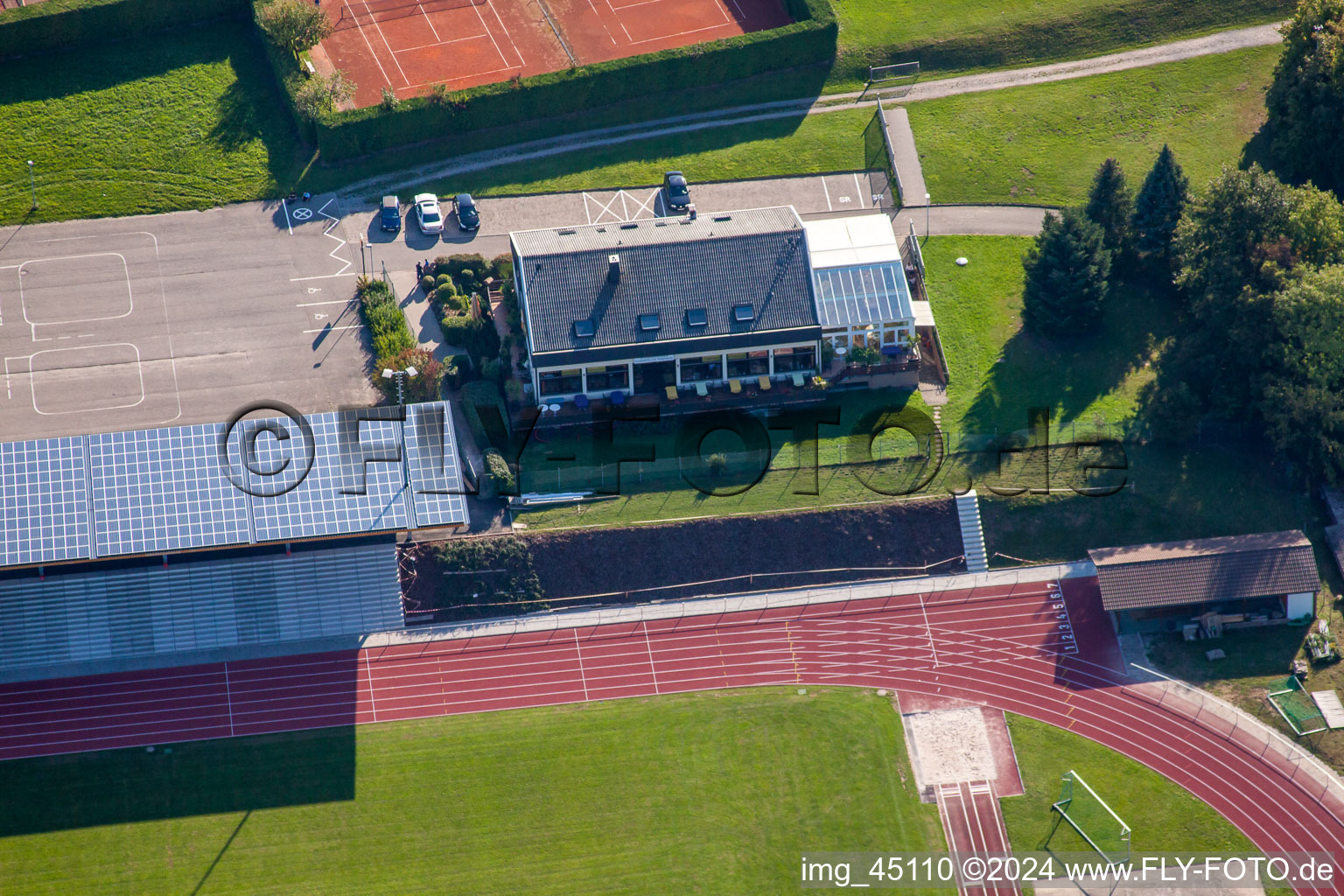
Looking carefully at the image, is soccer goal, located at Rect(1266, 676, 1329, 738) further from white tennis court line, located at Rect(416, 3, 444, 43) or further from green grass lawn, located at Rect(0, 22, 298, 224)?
white tennis court line, located at Rect(416, 3, 444, 43)

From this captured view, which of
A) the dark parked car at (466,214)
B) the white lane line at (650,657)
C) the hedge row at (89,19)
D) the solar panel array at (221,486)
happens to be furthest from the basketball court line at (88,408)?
the white lane line at (650,657)

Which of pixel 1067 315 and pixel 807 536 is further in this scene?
pixel 1067 315

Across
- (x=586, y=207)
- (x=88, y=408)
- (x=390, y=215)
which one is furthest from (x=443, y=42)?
(x=88, y=408)

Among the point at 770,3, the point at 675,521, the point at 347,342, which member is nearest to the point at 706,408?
the point at 675,521

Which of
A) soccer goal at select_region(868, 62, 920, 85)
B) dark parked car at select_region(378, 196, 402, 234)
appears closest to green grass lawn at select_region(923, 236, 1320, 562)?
soccer goal at select_region(868, 62, 920, 85)

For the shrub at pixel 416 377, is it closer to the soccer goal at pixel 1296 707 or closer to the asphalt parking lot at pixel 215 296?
the asphalt parking lot at pixel 215 296

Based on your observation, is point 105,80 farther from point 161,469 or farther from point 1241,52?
point 1241,52

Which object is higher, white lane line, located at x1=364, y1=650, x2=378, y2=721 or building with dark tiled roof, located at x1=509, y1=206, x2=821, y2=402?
building with dark tiled roof, located at x1=509, y1=206, x2=821, y2=402
